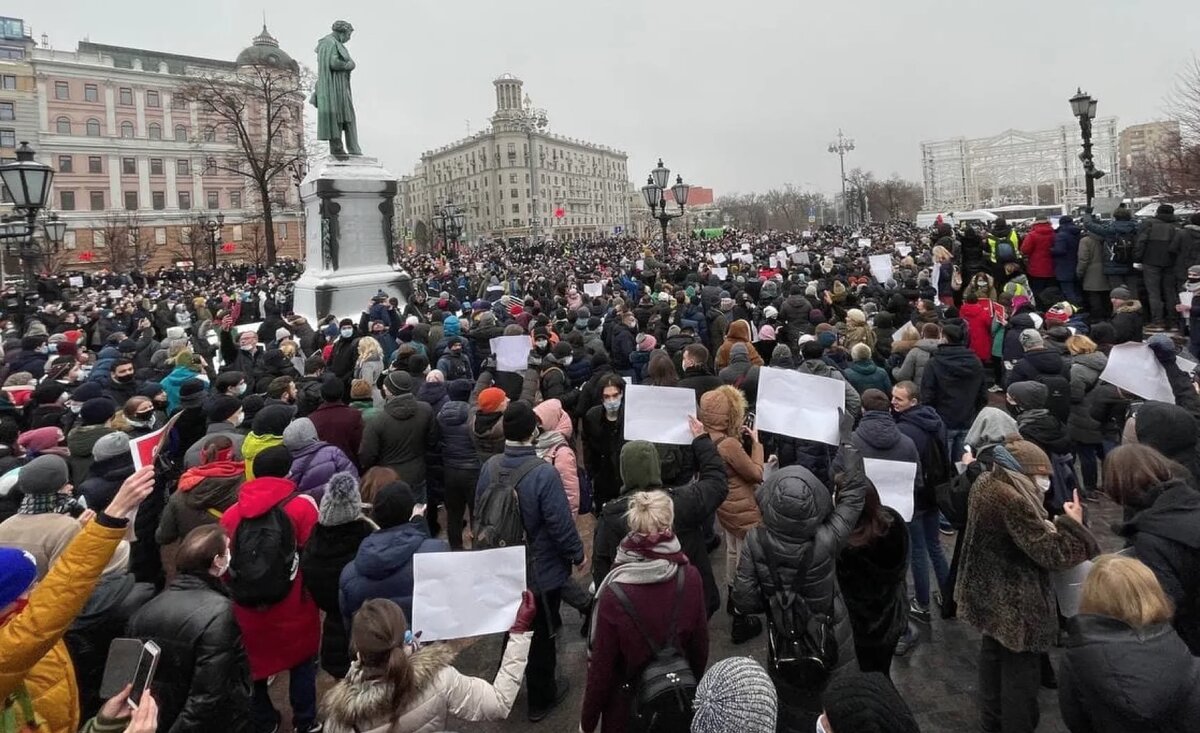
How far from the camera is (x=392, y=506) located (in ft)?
12.3

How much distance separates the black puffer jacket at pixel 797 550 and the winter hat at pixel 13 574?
3.01 meters

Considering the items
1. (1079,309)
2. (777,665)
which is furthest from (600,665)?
(1079,309)

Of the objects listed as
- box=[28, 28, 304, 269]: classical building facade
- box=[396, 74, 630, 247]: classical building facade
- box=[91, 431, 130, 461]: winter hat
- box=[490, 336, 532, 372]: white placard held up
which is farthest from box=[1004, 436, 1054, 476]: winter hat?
box=[396, 74, 630, 247]: classical building facade

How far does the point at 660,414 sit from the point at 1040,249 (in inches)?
481

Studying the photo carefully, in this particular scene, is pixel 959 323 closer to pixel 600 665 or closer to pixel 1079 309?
pixel 600 665

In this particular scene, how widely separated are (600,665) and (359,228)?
16.0 meters

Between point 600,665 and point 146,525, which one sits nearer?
point 600,665

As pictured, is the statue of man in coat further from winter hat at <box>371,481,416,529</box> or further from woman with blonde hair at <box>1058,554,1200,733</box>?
woman with blonde hair at <box>1058,554,1200,733</box>

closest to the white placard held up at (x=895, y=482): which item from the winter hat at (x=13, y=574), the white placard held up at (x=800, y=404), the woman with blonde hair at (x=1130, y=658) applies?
the white placard held up at (x=800, y=404)

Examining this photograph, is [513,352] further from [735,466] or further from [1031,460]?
[1031,460]

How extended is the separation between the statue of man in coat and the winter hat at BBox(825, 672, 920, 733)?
59.6ft

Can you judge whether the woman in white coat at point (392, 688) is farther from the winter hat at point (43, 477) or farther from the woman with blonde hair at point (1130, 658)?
the winter hat at point (43, 477)

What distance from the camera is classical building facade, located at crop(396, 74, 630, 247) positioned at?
131000 mm

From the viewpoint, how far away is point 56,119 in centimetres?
6600
